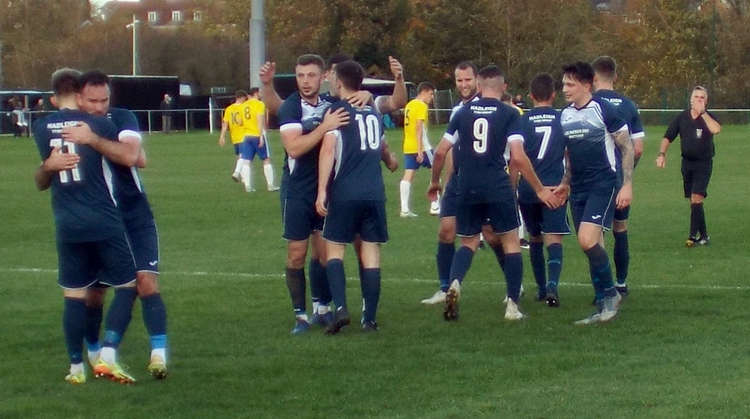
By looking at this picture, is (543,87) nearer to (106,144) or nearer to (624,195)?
(624,195)

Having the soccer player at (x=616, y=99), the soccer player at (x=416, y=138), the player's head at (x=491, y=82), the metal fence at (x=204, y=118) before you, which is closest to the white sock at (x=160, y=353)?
the player's head at (x=491, y=82)

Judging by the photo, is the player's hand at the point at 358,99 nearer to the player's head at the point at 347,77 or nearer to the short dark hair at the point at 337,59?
the player's head at the point at 347,77

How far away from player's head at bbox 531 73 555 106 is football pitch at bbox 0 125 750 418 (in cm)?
172

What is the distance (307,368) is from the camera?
821 centimetres

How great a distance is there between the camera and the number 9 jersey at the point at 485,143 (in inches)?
382

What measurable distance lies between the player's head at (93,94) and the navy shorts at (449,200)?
3.94 metres

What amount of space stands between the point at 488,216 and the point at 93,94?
3577mm

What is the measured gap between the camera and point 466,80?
417 inches

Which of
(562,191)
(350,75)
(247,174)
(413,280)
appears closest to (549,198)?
(562,191)

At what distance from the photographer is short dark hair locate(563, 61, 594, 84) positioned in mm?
9781

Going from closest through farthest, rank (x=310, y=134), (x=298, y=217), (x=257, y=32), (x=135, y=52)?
(x=310, y=134)
(x=298, y=217)
(x=257, y=32)
(x=135, y=52)

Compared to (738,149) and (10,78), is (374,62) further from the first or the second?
(738,149)

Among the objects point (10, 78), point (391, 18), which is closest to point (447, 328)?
point (391, 18)

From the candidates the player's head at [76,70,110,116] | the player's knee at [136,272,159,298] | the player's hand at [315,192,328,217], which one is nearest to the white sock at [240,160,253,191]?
the player's hand at [315,192,328,217]
